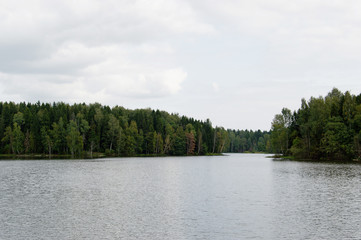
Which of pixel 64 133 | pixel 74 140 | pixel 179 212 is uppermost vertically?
pixel 64 133

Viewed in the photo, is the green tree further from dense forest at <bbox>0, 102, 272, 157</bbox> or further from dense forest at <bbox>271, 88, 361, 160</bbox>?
dense forest at <bbox>271, 88, 361, 160</bbox>

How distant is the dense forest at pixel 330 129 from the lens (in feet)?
392

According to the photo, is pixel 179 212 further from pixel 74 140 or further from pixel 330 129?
pixel 74 140

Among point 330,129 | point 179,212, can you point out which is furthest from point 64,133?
point 179,212

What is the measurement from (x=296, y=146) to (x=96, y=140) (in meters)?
93.8

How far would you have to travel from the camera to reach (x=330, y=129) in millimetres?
123438

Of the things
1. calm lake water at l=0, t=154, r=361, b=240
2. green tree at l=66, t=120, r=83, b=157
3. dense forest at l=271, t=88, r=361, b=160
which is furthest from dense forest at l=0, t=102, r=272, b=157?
calm lake water at l=0, t=154, r=361, b=240

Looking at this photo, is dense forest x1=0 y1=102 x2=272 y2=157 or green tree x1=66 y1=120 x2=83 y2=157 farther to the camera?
dense forest x1=0 y1=102 x2=272 y2=157

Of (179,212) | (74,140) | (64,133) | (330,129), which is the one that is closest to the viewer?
(179,212)

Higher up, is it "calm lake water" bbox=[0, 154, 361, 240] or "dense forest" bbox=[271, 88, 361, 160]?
"dense forest" bbox=[271, 88, 361, 160]

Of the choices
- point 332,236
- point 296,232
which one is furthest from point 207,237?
point 332,236

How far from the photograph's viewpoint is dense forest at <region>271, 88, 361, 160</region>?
119562 millimetres

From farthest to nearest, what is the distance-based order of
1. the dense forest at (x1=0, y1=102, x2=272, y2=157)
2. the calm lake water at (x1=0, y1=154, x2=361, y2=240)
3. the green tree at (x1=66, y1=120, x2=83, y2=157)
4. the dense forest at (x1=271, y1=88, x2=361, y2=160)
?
the dense forest at (x1=0, y1=102, x2=272, y2=157)
the green tree at (x1=66, y1=120, x2=83, y2=157)
the dense forest at (x1=271, y1=88, x2=361, y2=160)
the calm lake water at (x1=0, y1=154, x2=361, y2=240)

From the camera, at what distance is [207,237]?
2436 cm
